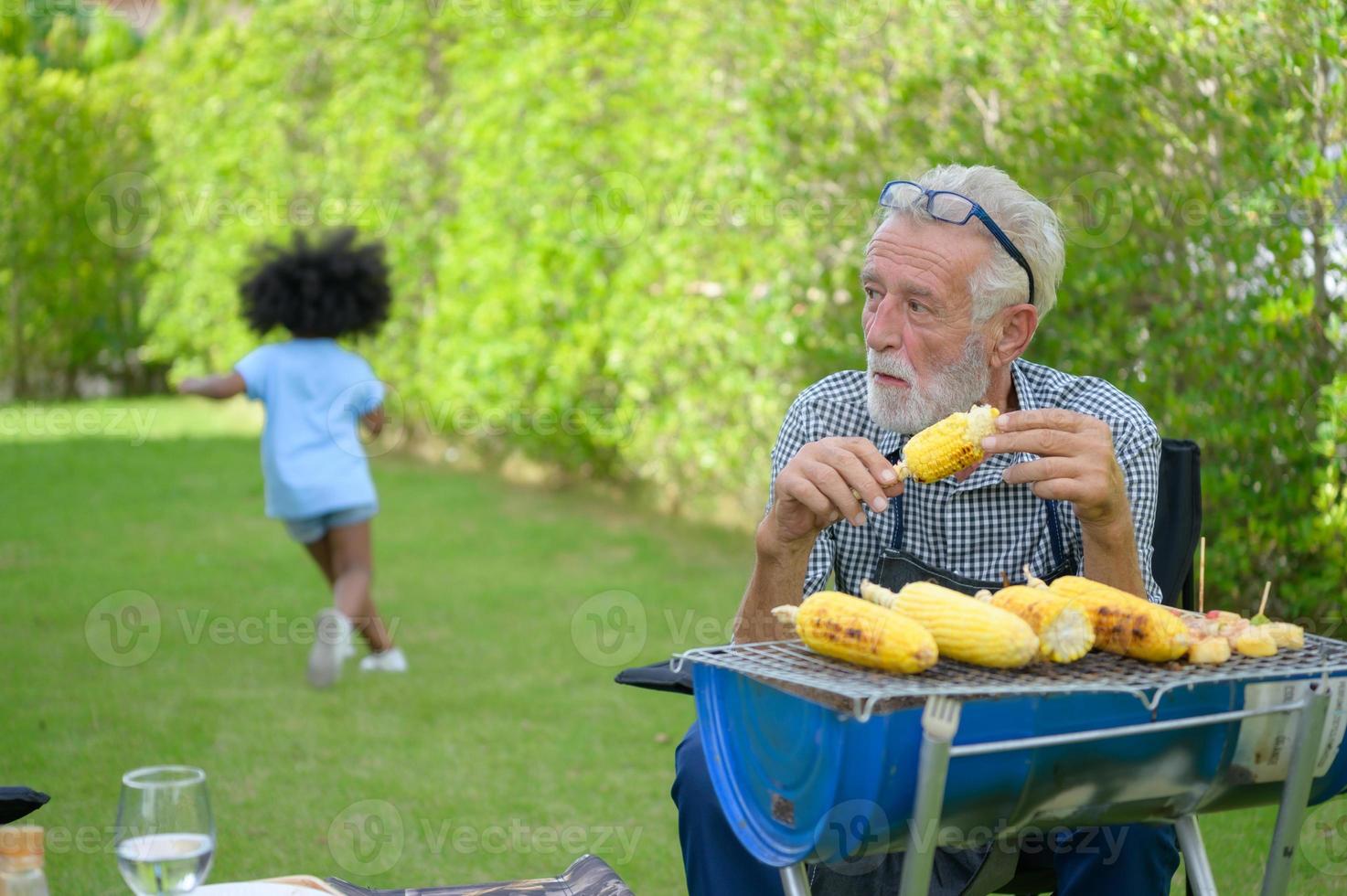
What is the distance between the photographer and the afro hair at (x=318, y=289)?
23.7 feet

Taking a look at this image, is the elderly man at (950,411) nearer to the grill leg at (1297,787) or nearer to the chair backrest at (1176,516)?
the chair backrest at (1176,516)

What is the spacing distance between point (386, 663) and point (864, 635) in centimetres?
490

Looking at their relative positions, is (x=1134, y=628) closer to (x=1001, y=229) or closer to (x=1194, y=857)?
(x=1194, y=857)

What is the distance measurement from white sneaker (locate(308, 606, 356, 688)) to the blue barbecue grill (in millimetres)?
4269

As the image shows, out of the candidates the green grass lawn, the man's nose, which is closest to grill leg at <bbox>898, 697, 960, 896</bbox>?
the man's nose

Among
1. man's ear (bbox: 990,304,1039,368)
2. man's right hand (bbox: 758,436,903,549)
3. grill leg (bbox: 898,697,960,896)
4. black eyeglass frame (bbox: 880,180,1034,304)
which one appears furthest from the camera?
man's ear (bbox: 990,304,1039,368)

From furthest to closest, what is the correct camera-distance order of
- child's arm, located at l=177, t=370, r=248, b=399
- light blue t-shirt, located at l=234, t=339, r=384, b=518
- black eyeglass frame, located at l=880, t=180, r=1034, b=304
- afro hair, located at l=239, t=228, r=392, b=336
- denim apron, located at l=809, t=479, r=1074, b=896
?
afro hair, located at l=239, t=228, r=392, b=336, light blue t-shirt, located at l=234, t=339, r=384, b=518, child's arm, located at l=177, t=370, r=248, b=399, black eyeglass frame, located at l=880, t=180, r=1034, b=304, denim apron, located at l=809, t=479, r=1074, b=896

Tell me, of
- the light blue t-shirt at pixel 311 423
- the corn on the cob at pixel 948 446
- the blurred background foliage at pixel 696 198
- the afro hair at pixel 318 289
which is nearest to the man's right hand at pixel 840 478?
the corn on the cob at pixel 948 446

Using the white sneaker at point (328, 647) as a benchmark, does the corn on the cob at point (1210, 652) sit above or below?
above

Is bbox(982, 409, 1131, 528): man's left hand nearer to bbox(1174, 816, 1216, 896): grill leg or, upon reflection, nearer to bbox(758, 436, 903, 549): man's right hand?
bbox(758, 436, 903, 549): man's right hand

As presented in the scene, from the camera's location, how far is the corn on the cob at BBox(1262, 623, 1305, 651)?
2314mm

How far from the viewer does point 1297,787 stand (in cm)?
222

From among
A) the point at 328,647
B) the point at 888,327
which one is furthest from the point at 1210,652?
the point at 328,647

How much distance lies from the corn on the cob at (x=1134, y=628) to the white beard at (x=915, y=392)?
834 millimetres
